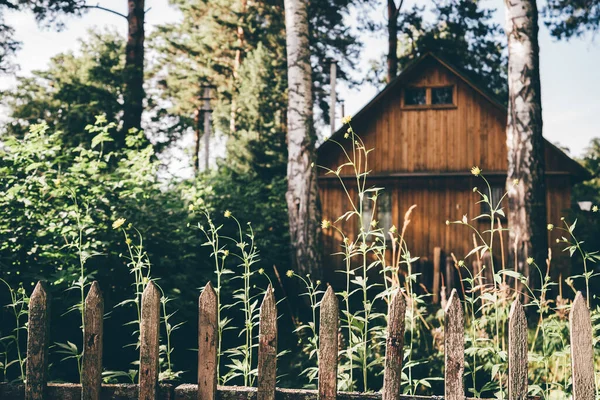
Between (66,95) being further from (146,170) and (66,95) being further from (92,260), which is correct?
(92,260)

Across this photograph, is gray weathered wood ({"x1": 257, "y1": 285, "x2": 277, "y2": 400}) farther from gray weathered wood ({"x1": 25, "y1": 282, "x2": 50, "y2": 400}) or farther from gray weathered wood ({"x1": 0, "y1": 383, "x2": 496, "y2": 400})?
gray weathered wood ({"x1": 25, "y1": 282, "x2": 50, "y2": 400})

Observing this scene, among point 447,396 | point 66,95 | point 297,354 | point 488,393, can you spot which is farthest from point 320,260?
point 66,95

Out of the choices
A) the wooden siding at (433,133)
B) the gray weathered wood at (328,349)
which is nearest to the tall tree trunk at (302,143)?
the wooden siding at (433,133)

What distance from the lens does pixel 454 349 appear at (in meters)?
1.98

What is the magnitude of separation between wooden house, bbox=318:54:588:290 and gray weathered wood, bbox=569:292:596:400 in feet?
37.5

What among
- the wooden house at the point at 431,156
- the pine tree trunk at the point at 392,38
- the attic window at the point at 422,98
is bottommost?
the wooden house at the point at 431,156

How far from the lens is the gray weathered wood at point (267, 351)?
2086 mm

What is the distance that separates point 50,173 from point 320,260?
4.82m

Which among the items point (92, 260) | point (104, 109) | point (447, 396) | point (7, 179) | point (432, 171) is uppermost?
point (104, 109)

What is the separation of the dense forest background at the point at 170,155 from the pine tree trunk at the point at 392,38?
34cm

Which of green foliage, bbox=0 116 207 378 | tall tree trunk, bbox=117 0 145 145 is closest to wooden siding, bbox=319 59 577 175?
tall tree trunk, bbox=117 0 145 145

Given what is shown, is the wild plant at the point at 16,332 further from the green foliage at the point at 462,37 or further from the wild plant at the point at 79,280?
the green foliage at the point at 462,37

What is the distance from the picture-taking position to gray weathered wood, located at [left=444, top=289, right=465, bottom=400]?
6.45ft

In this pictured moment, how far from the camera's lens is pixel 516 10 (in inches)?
267
